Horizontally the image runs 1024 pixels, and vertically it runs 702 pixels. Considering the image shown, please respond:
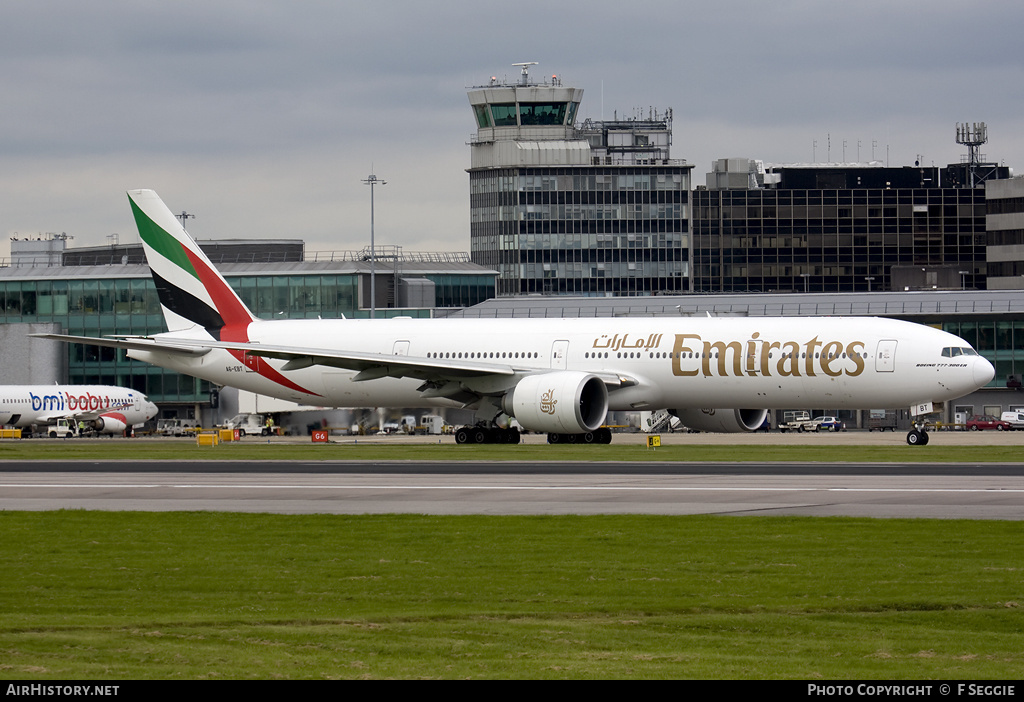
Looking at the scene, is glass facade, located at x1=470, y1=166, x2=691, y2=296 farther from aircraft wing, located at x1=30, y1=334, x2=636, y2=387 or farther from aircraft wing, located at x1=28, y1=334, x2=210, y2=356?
aircraft wing, located at x1=30, y1=334, x2=636, y2=387

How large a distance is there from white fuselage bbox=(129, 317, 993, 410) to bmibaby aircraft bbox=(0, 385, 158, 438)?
34843mm

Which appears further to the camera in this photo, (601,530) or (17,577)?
(601,530)

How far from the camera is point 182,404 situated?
4333 inches

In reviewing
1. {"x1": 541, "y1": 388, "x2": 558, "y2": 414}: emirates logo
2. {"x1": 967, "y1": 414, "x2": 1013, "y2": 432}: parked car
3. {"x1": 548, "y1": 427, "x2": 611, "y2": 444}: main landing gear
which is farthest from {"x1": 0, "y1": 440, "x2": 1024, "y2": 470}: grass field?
{"x1": 967, "y1": 414, "x2": 1013, "y2": 432}: parked car

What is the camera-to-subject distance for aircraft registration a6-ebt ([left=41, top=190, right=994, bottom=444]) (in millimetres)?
49625

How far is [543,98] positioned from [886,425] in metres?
100

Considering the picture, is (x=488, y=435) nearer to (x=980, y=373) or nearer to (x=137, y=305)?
(x=980, y=373)

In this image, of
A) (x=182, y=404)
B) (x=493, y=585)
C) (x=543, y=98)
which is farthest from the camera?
(x=543, y=98)

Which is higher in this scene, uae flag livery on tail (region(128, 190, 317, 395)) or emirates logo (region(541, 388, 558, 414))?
uae flag livery on tail (region(128, 190, 317, 395))

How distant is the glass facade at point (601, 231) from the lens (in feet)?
629

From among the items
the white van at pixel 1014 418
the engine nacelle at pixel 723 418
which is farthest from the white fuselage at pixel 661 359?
the white van at pixel 1014 418

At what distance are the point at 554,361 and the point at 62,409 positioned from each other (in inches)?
1978

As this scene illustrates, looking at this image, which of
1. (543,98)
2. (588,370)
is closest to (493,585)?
(588,370)
